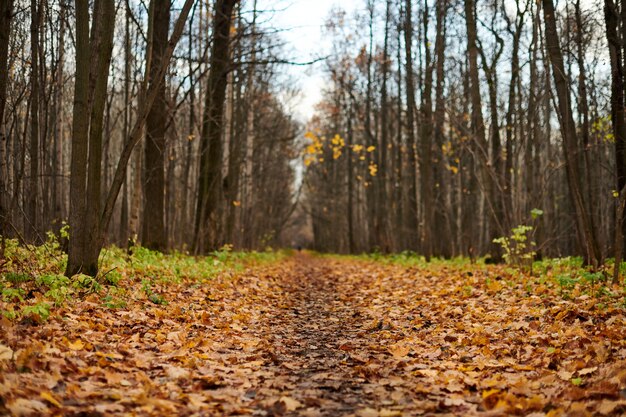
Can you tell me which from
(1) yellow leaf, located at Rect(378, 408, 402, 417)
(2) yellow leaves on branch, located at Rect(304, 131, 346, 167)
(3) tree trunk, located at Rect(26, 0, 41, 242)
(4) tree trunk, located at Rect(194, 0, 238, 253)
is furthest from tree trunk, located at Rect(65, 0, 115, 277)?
(2) yellow leaves on branch, located at Rect(304, 131, 346, 167)

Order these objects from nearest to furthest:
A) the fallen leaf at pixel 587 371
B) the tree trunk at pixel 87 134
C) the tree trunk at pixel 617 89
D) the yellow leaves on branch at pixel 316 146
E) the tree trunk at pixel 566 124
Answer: the fallen leaf at pixel 587 371, the tree trunk at pixel 87 134, the tree trunk at pixel 566 124, the tree trunk at pixel 617 89, the yellow leaves on branch at pixel 316 146

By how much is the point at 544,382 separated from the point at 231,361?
110 inches

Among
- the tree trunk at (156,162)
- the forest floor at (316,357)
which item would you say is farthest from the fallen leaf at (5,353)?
the tree trunk at (156,162)

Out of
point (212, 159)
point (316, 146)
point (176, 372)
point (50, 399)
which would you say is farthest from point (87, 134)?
point (316, 146)

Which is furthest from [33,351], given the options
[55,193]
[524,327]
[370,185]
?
[370,185]

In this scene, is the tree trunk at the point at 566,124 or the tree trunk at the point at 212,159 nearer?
the tree trunk at the point at 566,124

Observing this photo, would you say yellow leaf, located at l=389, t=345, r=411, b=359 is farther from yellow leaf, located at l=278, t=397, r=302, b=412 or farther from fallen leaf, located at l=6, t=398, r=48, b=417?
fallen leaf, located at l=6, t=398, r=48, b=417

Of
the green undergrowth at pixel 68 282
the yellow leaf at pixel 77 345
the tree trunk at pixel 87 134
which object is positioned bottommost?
the yellow leaf at pixel 77 345

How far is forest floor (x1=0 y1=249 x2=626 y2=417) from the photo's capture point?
347 centimetres

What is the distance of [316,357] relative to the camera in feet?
17.0

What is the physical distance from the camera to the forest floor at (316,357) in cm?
347

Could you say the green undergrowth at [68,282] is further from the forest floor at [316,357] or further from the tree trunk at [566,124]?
the tree trunk at [566,124]

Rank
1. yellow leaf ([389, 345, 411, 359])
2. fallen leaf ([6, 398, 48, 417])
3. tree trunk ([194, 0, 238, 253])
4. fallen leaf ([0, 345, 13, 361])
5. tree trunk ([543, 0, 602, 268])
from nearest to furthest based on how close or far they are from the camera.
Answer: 1. fallen leaf ([6, 398, 48, 417])
2. fallen leaf ([0, 345, 13, 361])
3. yellow leaf ([389, 345, 411, 359])
4. tree trunk ([543, 0, 602, 268])
5. tree trunk ([194, 0, 238, 253])

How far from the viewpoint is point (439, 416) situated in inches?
132
